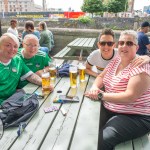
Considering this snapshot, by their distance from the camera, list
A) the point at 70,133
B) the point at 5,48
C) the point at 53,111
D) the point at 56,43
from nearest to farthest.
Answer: the point at 70,133, the point at 53,111, the point at 5,48, the point at 56,43

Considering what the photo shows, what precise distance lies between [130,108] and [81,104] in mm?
414

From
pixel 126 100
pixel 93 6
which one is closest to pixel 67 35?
pixel 126 100

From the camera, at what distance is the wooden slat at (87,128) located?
1186mm

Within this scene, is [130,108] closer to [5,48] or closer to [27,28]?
[5,48]

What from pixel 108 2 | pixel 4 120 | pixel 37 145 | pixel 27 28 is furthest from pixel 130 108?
pixel 108 2

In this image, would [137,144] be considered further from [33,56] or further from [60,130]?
[33,56]

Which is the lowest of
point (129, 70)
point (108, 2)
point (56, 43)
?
point (56, 43)

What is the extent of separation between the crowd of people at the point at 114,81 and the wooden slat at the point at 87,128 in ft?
0.55

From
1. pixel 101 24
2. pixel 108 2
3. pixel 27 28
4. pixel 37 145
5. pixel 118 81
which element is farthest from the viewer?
pixel 108 2

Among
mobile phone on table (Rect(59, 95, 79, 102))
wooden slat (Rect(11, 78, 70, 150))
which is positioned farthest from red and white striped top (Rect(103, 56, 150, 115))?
wooden slat (Rect(11, 78, 70, 150))

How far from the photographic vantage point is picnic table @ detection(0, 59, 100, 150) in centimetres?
118

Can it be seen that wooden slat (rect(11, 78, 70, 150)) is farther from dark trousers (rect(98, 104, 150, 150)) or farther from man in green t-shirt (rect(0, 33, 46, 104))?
man in green t-shirt (rect(0, 33, 46, 104))

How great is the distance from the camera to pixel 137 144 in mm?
1510

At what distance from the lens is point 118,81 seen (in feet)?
6.07
